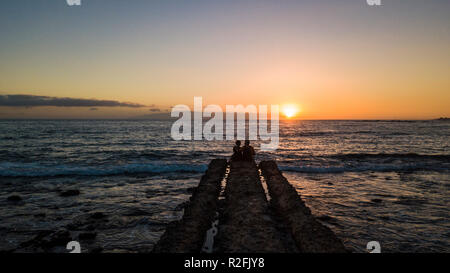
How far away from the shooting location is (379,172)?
18.8 m

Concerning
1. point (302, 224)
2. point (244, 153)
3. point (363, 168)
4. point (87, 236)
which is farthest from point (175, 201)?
point (363, 168)

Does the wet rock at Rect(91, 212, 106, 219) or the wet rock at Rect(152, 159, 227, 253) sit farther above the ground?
the wet rock at Rect(152, 159, 227, 253)

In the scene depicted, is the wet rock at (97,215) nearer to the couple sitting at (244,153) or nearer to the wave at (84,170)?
the couple sitting at (244,153)

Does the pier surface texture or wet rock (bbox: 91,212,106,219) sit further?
wet rock (bbox: 91,212,106,219)

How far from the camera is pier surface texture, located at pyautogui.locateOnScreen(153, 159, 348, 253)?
589cm

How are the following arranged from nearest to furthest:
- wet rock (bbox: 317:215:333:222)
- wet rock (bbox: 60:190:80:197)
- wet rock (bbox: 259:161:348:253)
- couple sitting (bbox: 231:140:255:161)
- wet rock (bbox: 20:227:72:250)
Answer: wet rock (bbox: 259:161:348:253) → wet rock (bbox: 20:227:72:250) → wet rock (bbox: 317:215:333:222) → wet rock (bbox: 60:190:80:197) → couple sitting (bbox: 231:140:255:161)

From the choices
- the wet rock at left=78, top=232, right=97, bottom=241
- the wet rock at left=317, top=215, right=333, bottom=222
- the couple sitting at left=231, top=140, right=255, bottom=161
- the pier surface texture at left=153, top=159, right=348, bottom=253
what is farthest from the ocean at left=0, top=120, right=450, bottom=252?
the couple sitting at left=231, top=140, right=255, bottom=161

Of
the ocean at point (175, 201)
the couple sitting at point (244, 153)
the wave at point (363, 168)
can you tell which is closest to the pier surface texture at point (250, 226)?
the ocean at point (175, 201)

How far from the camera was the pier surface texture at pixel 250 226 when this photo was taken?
19.3 ft

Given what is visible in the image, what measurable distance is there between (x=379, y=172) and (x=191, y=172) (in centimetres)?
1530

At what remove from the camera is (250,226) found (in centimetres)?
703

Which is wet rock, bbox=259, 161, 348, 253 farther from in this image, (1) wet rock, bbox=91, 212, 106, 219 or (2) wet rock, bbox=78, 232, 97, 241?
(1) wet rock, bbox=91, 212, 106, 219

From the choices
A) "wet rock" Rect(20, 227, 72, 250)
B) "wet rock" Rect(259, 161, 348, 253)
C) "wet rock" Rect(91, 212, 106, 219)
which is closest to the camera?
"wet rock" Rect(259, 161, 348, 253)
